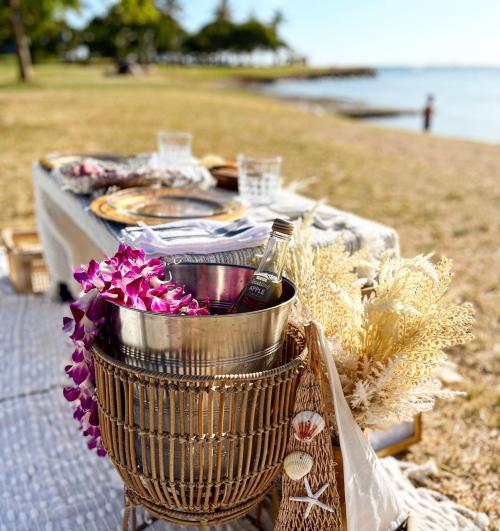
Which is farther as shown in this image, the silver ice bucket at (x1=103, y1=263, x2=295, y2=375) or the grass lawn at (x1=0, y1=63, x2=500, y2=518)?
the grass lawn at (x1=0, y1=63, x2=500, y2=518)

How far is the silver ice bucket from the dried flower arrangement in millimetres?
171

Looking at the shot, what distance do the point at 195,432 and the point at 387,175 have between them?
7.00m

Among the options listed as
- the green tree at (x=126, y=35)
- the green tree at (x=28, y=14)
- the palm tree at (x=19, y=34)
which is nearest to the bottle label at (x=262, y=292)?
the green tree at (x=28, y=14)

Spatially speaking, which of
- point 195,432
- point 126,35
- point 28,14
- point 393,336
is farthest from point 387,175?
point 126,35

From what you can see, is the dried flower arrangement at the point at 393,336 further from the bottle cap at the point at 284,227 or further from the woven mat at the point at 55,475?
the woven mat at the point at 55,475

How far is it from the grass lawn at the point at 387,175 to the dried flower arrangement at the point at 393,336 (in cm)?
17

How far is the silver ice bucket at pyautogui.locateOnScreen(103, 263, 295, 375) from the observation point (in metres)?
1.12

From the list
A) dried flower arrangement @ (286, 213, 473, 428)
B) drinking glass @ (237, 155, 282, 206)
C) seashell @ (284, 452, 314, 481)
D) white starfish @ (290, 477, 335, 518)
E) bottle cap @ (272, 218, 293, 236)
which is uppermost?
bottle cap @ (272, 218, 293, 236)

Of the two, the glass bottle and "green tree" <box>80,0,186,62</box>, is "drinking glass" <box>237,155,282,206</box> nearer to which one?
the glass bottle

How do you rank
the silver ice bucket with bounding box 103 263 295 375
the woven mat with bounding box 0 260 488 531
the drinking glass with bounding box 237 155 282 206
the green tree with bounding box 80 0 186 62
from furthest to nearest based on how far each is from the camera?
the green tree with bounding box 80 0 186 62, the drinking glass with bounding box 237 155 282 206, the woven mat with bounding box 0 260 488 531, the silver ice bucket with bounding box 103 263 295 375

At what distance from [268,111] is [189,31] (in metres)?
60.7

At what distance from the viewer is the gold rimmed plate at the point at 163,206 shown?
6.22ft

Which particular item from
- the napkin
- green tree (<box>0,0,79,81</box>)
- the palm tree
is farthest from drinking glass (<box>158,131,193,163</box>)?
the palm tree

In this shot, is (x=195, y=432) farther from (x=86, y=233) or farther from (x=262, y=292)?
(x=86, y=233)
